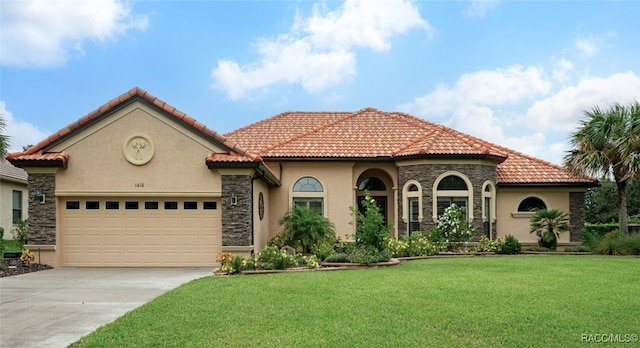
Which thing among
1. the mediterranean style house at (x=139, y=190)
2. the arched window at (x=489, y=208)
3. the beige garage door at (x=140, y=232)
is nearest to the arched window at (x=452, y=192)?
the arched window at (x=489, y=208)

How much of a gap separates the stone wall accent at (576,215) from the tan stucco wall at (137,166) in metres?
14.8

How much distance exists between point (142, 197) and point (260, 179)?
4039 mm

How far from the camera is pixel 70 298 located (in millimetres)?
11039

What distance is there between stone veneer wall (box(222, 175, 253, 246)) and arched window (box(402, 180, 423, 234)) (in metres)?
7.47

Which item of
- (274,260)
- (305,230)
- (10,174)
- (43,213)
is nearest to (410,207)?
(305,230)

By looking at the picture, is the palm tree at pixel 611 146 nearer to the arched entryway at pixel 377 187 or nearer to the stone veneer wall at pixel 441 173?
the stone veneer wall at pixel 441 173

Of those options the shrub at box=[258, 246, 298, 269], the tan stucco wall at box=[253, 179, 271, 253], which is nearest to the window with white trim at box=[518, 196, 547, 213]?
the tan stucco wall at box=[253, 179, 271, 253]

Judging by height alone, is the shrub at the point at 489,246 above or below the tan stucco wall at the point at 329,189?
below

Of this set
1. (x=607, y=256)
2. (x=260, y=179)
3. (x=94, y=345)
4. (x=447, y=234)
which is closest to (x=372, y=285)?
(x=94, y=345)

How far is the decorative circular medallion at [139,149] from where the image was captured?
17219mm

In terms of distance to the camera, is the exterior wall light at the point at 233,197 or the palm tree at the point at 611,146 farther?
the palm tree at the point at 611,146

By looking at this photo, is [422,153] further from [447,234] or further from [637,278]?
[637,278]

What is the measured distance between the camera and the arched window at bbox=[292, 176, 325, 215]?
22984 millimetres

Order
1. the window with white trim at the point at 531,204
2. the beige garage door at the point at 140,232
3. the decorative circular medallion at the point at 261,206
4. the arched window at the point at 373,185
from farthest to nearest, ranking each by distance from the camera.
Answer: the arched window at the point at 373,185 < the window with white trim at the point at 531,204 < the decorative circular medallion at the point at 261,206 < the beige garage door at the point at 140,232
